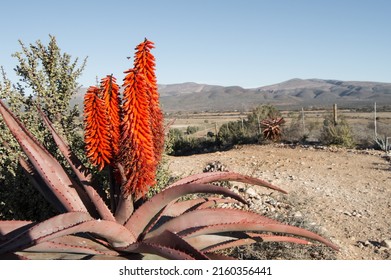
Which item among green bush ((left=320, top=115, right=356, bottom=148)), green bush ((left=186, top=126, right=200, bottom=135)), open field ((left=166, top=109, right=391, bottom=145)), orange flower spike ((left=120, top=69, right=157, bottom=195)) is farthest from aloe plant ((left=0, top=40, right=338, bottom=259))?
green bush ((left=186, top=126, right=200, bottom=135))

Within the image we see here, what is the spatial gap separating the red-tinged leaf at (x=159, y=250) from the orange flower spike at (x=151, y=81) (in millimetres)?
650

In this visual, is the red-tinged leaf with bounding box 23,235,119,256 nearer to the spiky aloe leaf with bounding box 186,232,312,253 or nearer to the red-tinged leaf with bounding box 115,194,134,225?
the red-tinged leaf with bounding box 115,194,134,225

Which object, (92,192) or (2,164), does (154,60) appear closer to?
(92,192)

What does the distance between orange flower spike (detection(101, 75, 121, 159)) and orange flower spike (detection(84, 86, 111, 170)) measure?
0.03m

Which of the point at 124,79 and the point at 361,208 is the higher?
the point at 124,79

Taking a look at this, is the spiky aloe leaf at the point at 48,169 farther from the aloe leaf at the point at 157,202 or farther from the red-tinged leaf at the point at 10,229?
the aloe leaf at the point at 157,202

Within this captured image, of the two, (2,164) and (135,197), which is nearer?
(135,197)

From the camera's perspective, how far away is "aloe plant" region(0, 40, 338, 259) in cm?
230

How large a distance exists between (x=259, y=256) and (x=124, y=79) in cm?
256

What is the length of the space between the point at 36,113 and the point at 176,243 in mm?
2606

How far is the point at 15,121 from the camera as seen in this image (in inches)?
104

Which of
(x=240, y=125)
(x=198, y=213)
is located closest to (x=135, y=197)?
(x=198, y=213)

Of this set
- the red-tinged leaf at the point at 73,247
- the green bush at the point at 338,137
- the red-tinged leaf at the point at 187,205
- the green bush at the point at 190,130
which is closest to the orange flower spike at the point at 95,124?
the red-tinged leaf at the point at 73,247

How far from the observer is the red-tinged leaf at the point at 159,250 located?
2.05 m
